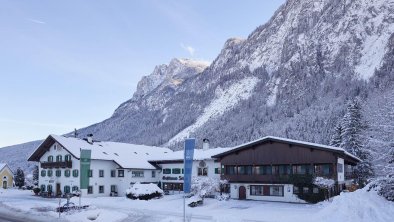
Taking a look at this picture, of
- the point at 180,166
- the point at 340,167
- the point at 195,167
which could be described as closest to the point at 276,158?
the point at 340,167

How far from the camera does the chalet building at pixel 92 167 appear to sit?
211 feet

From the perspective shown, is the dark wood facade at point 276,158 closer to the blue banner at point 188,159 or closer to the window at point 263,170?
the window at point 263,170

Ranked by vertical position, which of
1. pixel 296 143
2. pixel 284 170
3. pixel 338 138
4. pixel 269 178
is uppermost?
pixel 338 138

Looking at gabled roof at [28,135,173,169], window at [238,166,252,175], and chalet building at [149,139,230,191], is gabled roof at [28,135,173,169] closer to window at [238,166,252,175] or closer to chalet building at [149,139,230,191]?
chalet building at [149,139,230,191]

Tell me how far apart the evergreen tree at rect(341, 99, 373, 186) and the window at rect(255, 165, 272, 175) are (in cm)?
1594

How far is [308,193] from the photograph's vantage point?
48188 mm

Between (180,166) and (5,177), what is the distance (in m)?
45.7

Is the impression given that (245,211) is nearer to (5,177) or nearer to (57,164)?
(57,164)

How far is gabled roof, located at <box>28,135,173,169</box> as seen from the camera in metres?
65.6

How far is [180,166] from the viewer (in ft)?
228

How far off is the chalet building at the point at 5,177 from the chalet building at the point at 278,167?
186ft

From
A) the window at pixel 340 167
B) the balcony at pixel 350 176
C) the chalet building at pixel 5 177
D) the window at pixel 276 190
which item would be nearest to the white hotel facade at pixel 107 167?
the window at pixel 276 190

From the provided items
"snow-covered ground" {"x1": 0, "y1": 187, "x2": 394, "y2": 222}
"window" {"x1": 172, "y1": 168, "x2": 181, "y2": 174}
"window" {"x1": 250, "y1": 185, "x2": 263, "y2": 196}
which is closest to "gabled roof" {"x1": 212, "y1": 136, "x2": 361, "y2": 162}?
"window" {"x1": 250, "y1": 185, "x2": 263, "y2": 196}

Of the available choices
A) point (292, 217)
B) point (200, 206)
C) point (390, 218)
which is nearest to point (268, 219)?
point (292, 217)
